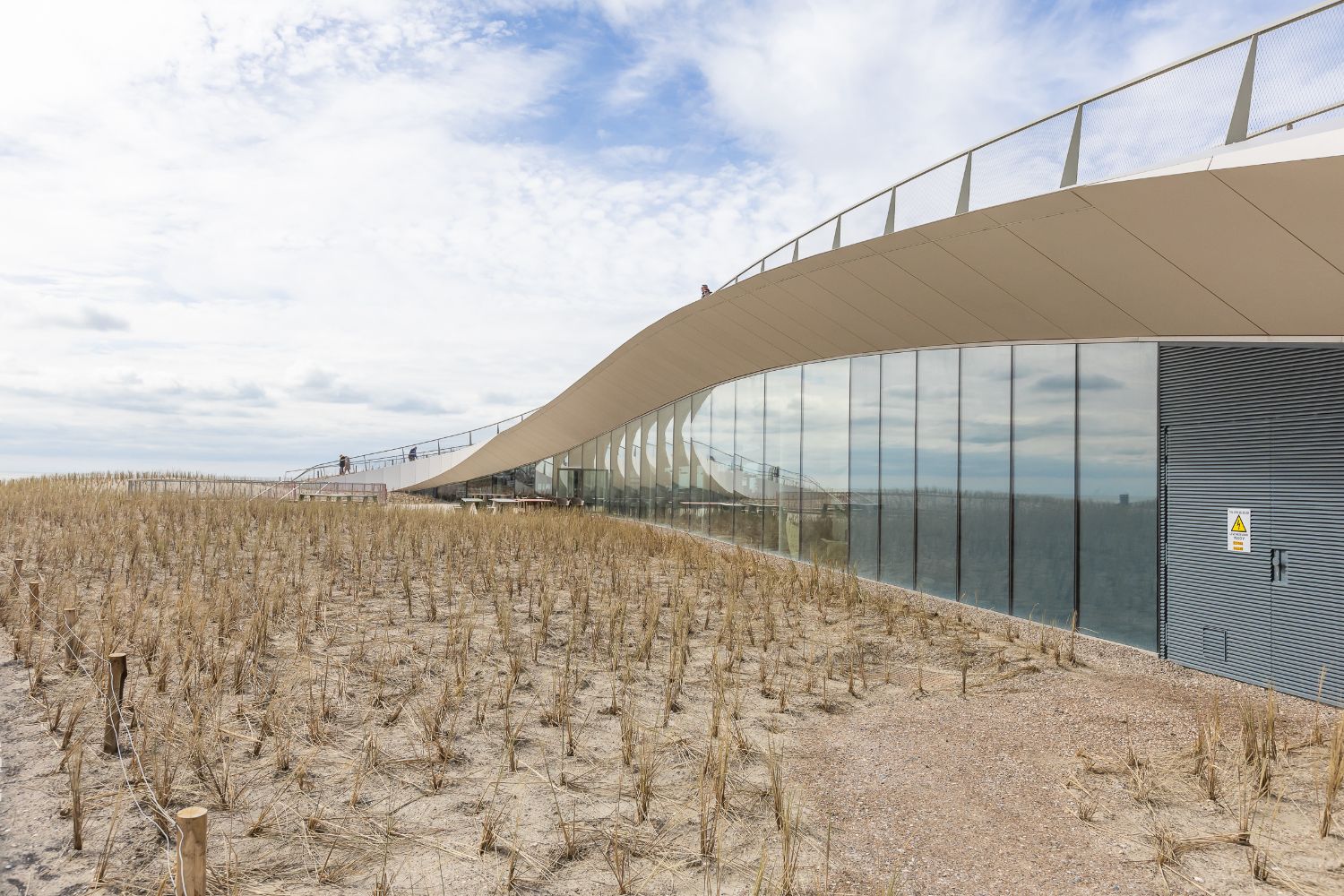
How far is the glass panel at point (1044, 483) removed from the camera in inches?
460

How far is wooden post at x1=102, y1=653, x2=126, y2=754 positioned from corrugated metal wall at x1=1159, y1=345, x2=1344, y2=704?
35.8 feet

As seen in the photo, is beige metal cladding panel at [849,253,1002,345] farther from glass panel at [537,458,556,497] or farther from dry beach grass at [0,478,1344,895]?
glass panel at [537,458,556,497]

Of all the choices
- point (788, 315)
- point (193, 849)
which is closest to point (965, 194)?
point (788, 315)

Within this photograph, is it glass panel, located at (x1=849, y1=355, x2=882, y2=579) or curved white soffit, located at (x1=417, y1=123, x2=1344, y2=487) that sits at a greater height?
curved white soffit, located at (x1=417, y1=123, x2=1344, y2=487)

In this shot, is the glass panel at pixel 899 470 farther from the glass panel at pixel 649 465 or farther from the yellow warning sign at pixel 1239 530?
the glass panel at pixel 649 465

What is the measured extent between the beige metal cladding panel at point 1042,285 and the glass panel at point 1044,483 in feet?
2.19

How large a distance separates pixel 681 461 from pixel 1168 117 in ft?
59.1

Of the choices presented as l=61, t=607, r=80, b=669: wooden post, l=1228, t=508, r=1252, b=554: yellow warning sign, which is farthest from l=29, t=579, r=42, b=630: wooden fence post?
l=1228, t=508, r=1252, b=554: yellow warning sign

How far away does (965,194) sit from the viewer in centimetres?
1089

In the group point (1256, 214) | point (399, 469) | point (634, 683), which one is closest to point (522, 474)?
point (399, 469)

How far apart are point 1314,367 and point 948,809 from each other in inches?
247

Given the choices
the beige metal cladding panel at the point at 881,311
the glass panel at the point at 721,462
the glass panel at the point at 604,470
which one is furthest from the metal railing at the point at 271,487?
the beige metal cladding panel at the point at 881,311

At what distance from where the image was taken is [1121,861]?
5625mm

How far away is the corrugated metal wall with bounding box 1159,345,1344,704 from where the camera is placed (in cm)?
873
